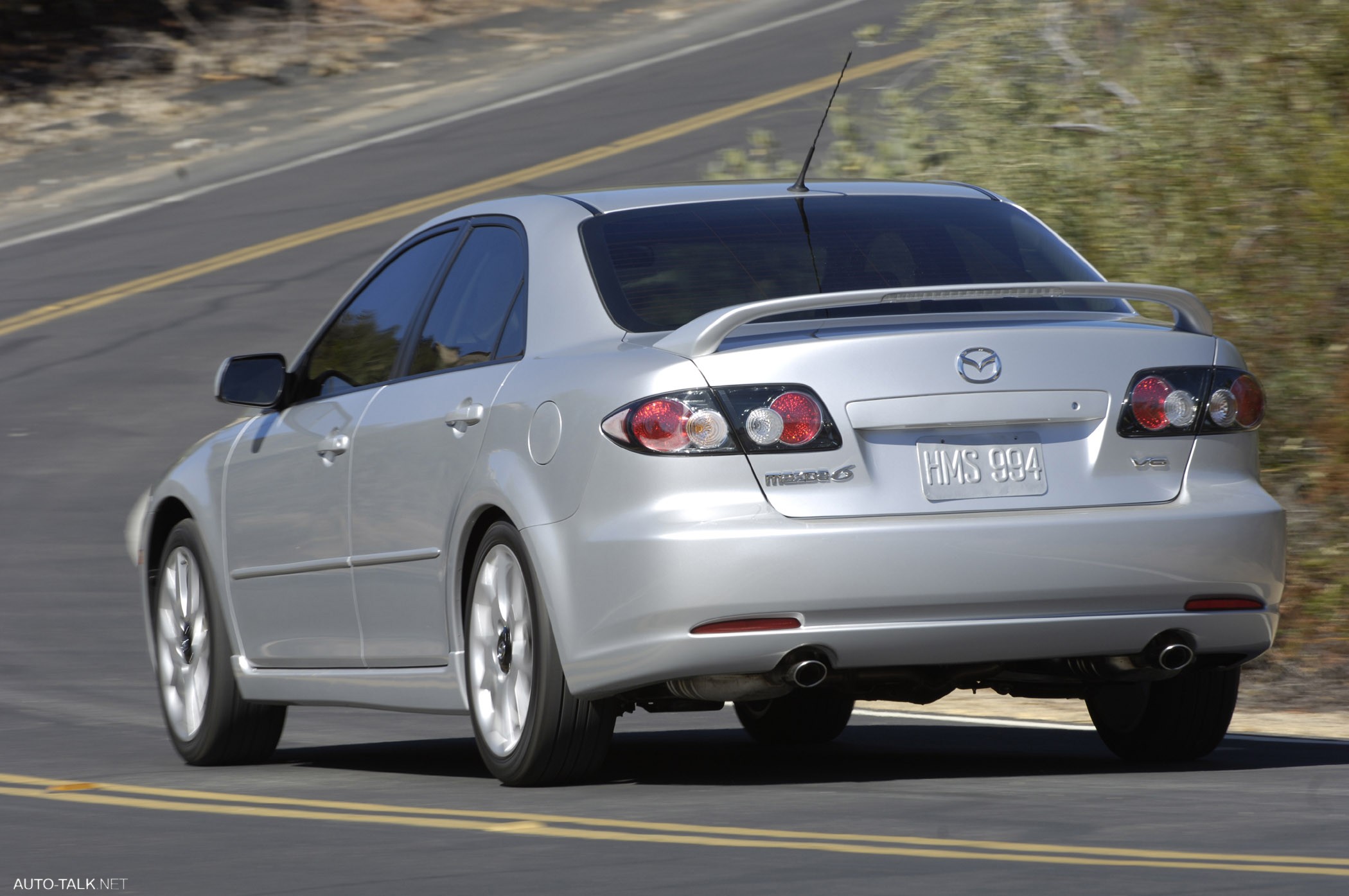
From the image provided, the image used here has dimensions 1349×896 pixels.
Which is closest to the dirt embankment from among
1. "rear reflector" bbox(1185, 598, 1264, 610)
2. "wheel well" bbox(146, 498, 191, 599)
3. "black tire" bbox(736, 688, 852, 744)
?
"wheel well" bbox(146, 498, 191, 599)

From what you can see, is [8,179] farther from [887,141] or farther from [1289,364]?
[1289,364]

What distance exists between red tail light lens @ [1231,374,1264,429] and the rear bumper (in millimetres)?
244

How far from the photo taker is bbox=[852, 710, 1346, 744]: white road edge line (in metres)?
8.16

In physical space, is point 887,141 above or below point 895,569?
below

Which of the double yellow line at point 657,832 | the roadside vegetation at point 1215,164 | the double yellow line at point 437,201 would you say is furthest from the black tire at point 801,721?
the double yellow line at point 437,201

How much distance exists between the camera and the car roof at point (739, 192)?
7227 mm

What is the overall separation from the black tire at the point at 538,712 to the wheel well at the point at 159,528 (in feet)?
7.71

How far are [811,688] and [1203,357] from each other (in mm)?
1361

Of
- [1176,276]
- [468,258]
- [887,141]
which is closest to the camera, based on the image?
[468,258]

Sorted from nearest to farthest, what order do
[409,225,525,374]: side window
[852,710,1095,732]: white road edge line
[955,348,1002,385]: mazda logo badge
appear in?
[955,348,1002,385]: mazda logo badge → [409,225,525,374]: side window → [852,710,1095,732]: white road edge line

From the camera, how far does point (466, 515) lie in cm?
684

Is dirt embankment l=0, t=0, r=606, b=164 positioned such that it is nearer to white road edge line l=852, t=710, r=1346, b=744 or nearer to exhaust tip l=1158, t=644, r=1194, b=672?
white road edge line l=852, t=710, r=1346, b=744

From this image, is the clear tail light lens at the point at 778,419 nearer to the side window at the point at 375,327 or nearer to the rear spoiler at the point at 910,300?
the rear spoiler at the point at 910,300

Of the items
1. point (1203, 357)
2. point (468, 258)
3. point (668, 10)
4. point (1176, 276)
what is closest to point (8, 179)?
point (668, 10)
